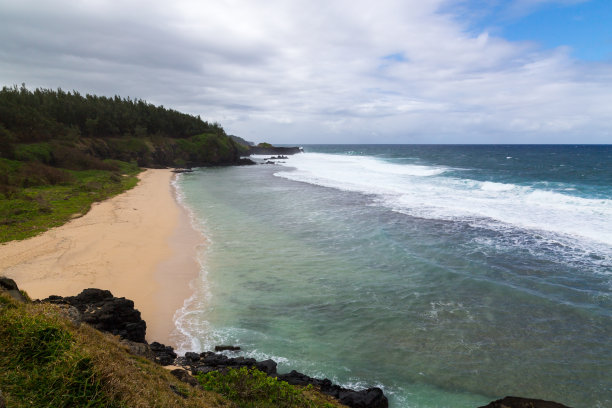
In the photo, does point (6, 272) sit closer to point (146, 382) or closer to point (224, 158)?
point (146, 382)

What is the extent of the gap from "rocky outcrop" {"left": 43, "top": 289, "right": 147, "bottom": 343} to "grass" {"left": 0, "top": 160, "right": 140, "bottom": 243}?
9.49 m

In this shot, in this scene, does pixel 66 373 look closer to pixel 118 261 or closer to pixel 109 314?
pixel 109 314

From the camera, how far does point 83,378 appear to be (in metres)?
4.35

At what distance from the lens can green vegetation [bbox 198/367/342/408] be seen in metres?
Answer: 5.88

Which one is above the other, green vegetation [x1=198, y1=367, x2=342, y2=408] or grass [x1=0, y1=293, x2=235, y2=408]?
grass [x1=0, y1=293, x2=235, y2=408]

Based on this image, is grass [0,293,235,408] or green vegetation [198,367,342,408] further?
green vegetation [198,367,342,408]

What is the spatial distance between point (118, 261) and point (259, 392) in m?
11.2

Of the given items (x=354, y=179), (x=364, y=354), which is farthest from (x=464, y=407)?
(x=354, y=179)

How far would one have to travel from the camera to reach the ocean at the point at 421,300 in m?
8.34

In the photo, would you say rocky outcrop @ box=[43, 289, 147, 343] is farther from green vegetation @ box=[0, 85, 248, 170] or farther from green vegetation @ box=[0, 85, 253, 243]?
green vegetation @ box=[0, 85, 248, 170]

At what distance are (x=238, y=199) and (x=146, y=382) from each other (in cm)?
2697

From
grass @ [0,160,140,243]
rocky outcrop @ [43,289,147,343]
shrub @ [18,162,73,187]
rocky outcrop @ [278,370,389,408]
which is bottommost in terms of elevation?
rocky outcrop @ [278,370,389,408]

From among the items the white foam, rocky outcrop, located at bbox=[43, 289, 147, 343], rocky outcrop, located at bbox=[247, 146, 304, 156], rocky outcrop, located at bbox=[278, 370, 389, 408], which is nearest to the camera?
rocky outcrop, located at bbox=[278, 370, 389, 408]

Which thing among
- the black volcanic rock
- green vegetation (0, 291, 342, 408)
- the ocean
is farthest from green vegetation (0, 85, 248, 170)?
green vegetation (0, 291, 342, 408)
